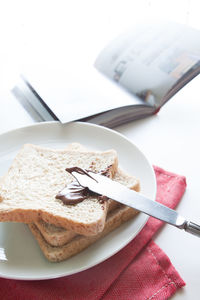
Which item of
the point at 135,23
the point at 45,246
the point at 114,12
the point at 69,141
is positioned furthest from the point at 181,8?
the point at 45,246

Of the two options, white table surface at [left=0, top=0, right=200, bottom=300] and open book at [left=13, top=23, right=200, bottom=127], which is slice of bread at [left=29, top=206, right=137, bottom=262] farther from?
open book at [left=13, top=23, right=200, bottom=127]

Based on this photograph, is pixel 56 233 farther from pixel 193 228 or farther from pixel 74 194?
pixel 193 228

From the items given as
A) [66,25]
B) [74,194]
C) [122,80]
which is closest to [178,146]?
[122,80]

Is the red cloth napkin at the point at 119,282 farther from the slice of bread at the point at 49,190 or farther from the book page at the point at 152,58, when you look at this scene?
the book page at the point at 152,58

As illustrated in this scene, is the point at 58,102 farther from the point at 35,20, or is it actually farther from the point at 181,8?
the point at 181,8

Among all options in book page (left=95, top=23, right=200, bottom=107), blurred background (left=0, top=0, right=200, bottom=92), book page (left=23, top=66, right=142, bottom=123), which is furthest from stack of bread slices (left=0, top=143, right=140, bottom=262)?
blurred background (left=0, top=0, right=200, bottom=92)

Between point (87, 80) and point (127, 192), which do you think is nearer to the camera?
point (127, 192)
